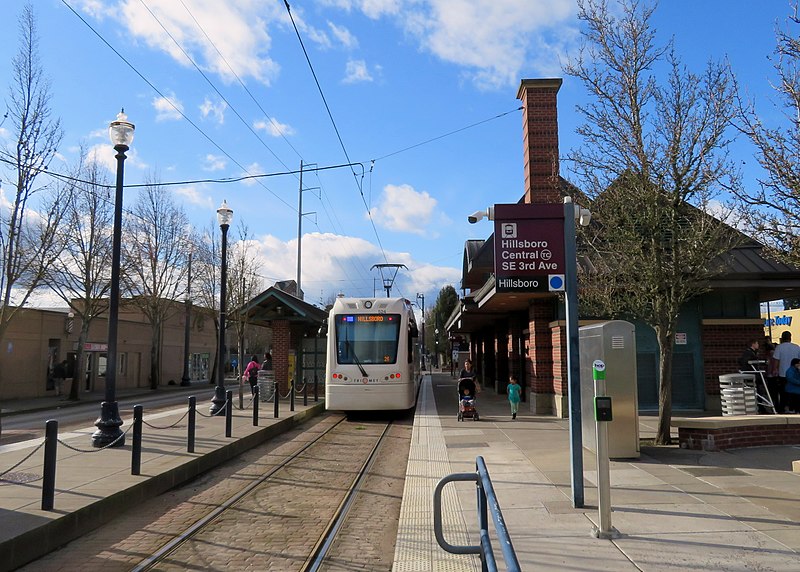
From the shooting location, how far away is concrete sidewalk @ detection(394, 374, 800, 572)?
5246 millimetres

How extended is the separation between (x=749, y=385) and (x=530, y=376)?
235 inches

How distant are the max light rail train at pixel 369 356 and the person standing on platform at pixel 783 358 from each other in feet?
28.6

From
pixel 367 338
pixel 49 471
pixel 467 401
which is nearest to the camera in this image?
pixel 49 471

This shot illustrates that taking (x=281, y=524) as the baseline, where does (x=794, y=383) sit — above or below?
above

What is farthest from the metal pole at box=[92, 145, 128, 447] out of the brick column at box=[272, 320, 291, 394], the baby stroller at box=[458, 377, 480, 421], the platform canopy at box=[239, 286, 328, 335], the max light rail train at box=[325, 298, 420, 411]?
the brick column at box=[272, 320, 291, 394]

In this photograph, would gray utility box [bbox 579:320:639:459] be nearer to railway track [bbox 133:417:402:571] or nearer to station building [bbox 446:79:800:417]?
railway track [bbox 133:417:402:571]

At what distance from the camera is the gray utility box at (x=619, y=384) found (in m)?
9.46

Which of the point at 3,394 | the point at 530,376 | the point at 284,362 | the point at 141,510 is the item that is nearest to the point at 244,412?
the point at 284,362

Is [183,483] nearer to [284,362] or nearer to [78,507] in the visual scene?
[78,507]

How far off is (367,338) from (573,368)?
1051 cm

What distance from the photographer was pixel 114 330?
35.3 feet

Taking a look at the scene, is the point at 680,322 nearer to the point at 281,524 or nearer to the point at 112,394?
the point at 281,524

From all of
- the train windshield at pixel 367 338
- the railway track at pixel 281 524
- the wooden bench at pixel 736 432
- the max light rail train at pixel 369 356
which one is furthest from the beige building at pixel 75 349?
the wooden bench at pixel 736 432

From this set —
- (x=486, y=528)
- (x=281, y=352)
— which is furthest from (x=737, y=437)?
(x=281, y=352)
